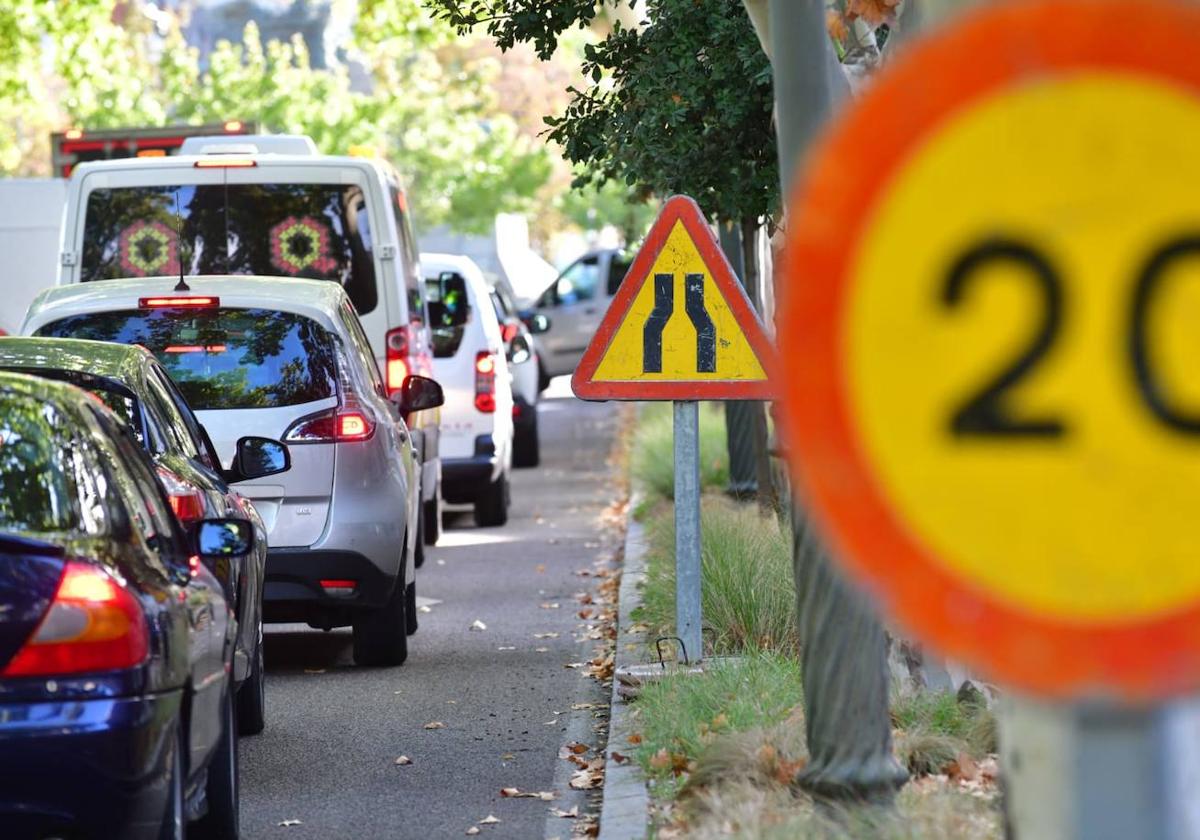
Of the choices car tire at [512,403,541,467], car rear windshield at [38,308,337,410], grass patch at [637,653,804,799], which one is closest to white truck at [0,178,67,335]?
car tire at [512,403,541,467]

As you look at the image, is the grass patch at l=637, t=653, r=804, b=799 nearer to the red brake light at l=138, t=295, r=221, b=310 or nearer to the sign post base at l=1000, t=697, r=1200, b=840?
the red brake light at l=138, t=295, r=221, b=310

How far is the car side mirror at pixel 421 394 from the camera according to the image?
39.4 feet

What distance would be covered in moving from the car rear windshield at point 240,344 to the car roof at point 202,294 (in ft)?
0.13

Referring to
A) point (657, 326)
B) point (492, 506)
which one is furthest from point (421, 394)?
point (492, 506)

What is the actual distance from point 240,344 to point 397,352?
125 inches

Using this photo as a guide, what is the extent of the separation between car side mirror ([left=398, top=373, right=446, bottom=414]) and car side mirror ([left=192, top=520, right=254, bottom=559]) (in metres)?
5.34

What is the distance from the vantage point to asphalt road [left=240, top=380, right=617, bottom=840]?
25.3ft

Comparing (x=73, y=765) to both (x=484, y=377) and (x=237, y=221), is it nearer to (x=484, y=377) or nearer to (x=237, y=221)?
(x=237, y=221)

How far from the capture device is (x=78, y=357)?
8.25 metres

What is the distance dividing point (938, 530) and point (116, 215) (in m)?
10.9

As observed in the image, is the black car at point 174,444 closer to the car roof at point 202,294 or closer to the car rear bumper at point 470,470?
the car roof at point 202,294

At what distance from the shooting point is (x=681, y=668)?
30.6 ft

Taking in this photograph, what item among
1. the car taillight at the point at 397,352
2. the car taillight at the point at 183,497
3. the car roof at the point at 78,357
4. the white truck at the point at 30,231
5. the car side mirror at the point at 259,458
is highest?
the white truck at the point at 30,231

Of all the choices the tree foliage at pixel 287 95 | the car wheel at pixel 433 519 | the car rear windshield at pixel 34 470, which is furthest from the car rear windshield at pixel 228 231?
the tree foliage at pixel 287 95
